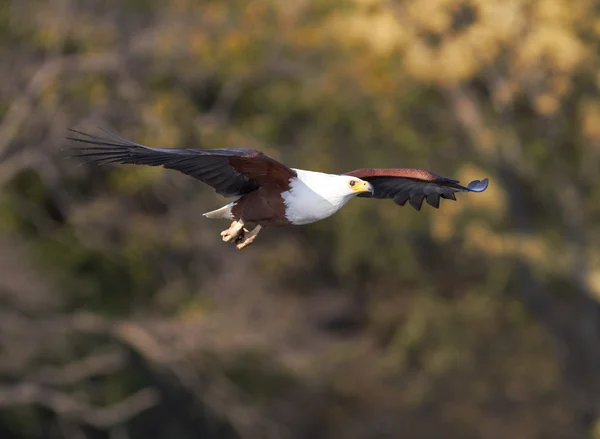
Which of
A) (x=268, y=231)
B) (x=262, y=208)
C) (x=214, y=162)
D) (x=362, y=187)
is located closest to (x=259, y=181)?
(x=262, y=208)

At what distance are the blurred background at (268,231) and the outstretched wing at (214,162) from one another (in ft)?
26.3

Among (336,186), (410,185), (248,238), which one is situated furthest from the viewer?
(410,185)

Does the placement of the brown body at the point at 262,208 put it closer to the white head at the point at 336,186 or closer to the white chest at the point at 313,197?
the white chest at the point at 313,197

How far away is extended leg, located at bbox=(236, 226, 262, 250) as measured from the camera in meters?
6.59

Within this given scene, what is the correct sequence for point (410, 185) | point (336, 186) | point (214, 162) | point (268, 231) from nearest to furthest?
point (336, 186) < point (214, 162) < point (410, 185) < point (268, 231)

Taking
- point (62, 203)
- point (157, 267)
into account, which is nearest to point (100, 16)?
point (62, 203)

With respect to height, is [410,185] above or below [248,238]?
above

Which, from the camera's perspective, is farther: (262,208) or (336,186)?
(262,208)

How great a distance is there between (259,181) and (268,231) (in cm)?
1241

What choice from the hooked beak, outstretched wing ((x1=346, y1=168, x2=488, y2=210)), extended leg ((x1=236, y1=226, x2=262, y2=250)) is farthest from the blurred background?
the hooked beak

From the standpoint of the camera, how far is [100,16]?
54.7ft

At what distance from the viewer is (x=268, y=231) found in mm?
18922

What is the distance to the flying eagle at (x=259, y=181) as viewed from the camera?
605 cm

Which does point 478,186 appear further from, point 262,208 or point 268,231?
point 268,231
